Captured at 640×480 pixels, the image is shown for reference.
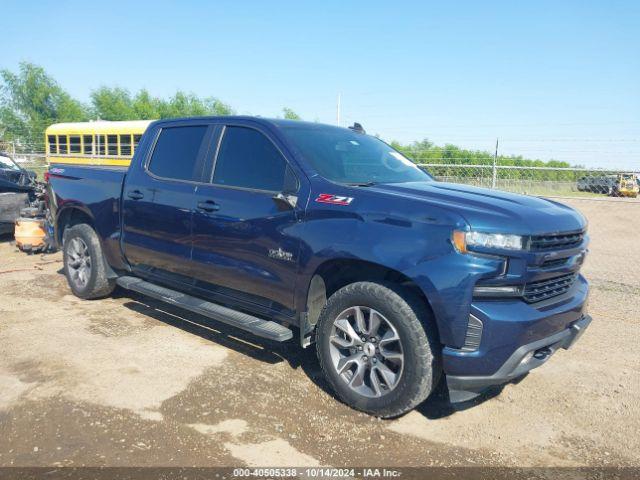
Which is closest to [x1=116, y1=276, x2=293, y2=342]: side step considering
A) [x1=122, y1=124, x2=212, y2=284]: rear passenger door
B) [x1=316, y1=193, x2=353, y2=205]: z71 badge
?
[x1=122, y1=124, x2=212, y2=284]: rear passenger door

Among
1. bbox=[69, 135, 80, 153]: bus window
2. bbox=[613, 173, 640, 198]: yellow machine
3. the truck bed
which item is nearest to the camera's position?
the truck bed

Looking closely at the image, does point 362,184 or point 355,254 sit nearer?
point 355,254

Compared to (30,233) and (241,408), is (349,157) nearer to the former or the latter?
(241,408)

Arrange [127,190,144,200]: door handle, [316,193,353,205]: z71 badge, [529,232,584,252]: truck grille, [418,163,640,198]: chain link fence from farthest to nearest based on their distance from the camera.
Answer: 1. [418,163,640,198]: chain link fence
2. [127,190,144,200]: door handle
3. [316,193,353,205]: z71 badge
4. [529,232,584,252]: truck grille

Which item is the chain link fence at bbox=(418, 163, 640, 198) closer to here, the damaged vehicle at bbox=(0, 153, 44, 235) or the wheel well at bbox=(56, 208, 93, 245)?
the wheel well at bbox=(56, 208, 93, 245)

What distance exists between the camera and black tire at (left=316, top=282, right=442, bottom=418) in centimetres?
310

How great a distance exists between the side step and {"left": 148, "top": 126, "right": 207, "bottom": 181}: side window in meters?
1.02

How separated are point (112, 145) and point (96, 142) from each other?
1153mm

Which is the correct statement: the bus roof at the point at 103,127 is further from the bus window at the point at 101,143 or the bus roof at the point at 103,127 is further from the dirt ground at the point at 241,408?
the dirt ground at the point at 241,408

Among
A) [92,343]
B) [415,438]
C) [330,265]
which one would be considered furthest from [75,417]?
[415,438]

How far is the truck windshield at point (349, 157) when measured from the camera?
12.7 ft

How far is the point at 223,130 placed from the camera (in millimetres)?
4355

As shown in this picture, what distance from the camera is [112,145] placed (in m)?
20.3

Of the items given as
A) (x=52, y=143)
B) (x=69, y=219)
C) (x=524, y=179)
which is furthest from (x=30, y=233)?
(x=52, y=143)
